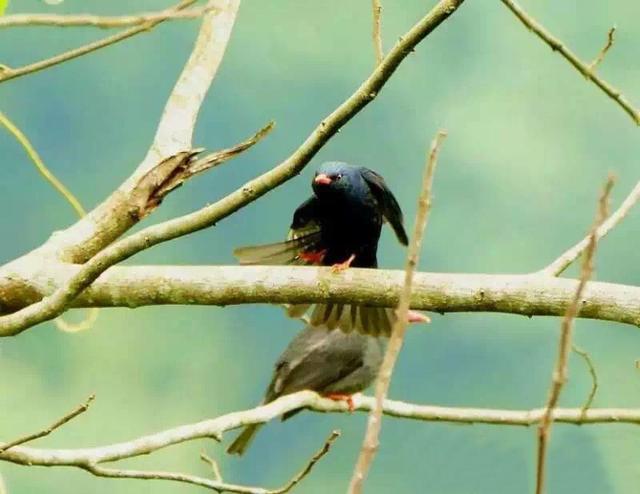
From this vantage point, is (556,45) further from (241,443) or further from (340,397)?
(241,443)

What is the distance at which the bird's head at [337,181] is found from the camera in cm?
301

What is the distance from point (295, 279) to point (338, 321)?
828mm

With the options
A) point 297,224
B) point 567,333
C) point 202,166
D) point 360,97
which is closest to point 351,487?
point 567,333

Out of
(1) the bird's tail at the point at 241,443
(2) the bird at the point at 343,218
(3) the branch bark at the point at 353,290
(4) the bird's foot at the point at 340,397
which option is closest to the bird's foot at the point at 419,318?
(4) the bird's foot at the point at 340,397

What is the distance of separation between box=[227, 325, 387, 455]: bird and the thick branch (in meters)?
1.82

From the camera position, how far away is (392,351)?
0.94m

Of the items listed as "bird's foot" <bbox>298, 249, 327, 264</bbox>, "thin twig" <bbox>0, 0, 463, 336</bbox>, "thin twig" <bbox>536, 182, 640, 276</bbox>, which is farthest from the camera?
"bird's foot" <bbox>298, 249, 327, 264</bbox>

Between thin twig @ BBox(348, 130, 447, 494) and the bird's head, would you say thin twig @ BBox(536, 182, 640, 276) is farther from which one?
thin twig @ BBox(348, 130, 447, 494)

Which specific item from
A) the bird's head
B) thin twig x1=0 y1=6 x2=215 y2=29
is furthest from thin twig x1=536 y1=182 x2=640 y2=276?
thin twig x1=0 y1=6 x2=215 y2=29

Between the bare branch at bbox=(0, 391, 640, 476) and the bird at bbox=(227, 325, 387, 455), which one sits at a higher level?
the bare branch at bbox=(0, 391, 640, 476)

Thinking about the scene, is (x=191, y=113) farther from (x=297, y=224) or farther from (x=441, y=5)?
(x=441, y=5)

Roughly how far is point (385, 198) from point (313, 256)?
0.89 feet

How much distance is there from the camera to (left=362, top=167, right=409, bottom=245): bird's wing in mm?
3023

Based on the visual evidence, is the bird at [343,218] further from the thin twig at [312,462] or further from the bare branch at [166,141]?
the thin twig at [312,462]
